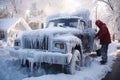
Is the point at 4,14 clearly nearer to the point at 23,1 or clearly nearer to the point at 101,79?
the point at 23,1

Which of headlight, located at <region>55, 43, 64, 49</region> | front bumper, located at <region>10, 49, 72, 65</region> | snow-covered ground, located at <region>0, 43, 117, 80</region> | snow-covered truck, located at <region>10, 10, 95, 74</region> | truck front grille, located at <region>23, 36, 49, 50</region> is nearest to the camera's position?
snow-covered ground, located at <region>0, 43, 117, 80</region>

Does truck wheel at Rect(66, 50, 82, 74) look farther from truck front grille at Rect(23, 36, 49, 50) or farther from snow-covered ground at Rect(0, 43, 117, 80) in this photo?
truck front grille at Rect(23, 36, 49, 50)

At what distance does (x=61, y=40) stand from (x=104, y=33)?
3.15 meters

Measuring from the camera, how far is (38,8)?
5256 centimetres

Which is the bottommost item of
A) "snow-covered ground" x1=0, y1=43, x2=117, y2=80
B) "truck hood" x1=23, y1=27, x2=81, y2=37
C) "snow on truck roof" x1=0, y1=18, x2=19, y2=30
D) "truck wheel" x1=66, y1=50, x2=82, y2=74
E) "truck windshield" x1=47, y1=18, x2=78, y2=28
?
"snow-covered ground" x1=0, y1=43, x2=117, y2=80

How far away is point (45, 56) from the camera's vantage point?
7199 millimetres

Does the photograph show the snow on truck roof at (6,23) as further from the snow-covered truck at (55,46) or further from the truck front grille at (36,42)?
the truck front grille at (36,42)

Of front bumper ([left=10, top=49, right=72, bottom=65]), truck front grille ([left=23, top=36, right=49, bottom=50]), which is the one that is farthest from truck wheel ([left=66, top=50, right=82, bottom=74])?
truck front grille ([left=23, top=36, right=49, bottom=50])

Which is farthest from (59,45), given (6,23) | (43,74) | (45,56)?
(6,23)

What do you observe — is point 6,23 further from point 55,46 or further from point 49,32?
point 55,46

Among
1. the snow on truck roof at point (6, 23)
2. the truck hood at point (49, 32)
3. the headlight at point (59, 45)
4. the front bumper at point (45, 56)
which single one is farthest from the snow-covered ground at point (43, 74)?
the snow on truck roof at point (6, 23)

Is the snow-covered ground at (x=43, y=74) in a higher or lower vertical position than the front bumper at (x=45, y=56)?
lower

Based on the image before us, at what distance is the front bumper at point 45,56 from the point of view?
22.8 feet

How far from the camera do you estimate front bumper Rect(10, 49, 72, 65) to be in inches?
273
